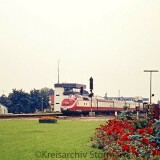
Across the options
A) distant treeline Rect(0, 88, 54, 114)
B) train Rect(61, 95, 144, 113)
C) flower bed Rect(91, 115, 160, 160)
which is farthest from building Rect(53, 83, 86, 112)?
flower bed Rect(91, 115, 160, 160)

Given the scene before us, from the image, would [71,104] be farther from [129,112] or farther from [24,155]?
[24,155]

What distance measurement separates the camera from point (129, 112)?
88.4 feet

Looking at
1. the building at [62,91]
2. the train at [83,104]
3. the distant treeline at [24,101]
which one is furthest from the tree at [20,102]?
the train at [83,104]

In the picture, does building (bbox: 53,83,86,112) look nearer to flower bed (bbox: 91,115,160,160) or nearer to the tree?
the tree

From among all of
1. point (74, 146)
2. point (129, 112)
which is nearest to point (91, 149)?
point (74, 146)

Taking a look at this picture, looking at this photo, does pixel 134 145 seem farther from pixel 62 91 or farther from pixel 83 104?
pixel 62 91

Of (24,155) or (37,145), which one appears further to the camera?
(37,145)

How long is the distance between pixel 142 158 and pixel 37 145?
6.89 meters

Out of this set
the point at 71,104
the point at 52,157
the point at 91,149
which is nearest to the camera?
the point at 52,157

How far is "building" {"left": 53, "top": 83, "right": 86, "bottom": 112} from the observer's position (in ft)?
308

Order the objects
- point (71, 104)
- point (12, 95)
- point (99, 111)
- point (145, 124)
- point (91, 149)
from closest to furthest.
Result: point (91, 149) < point (145, 124) < point (71, 104) < point (99, 111) < point (12, 95)

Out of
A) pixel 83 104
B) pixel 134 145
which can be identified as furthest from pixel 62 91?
pixel 134 145

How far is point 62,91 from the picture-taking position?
9862 centimetres

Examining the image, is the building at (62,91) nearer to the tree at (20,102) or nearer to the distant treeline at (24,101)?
the distant treeline at (24,101)
